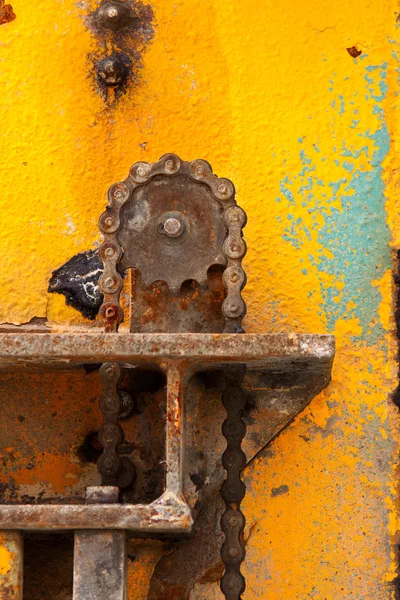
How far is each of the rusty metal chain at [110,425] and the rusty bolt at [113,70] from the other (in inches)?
26.8

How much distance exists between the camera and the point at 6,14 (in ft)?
8.15

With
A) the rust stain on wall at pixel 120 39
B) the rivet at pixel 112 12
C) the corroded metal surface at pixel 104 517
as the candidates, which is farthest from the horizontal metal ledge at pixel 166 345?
the rivet at pixel 112 12

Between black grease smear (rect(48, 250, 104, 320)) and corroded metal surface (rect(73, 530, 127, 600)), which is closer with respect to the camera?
corroded metal surface (rect(73, 530, 127, 600))

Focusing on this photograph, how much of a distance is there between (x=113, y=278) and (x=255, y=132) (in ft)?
1.74

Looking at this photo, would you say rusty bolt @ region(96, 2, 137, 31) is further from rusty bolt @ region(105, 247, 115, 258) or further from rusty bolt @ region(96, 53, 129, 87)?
rusty bolt @ region(105, 247, 115, 258)

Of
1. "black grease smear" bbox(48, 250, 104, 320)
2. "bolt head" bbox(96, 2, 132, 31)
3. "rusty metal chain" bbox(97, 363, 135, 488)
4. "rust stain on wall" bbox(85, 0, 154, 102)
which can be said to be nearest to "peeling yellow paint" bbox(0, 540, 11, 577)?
"rusty metal chain" bbox(97, 363, 135, 488)

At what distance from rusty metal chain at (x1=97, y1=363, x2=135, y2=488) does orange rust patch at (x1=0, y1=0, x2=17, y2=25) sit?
0.87 metres

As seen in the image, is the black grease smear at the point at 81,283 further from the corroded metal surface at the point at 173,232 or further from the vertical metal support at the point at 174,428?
the vertical metal support at the point at 174,428

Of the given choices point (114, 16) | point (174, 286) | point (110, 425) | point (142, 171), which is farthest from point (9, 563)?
point (114, 16)

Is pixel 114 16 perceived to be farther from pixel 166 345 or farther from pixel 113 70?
pixel 166 345

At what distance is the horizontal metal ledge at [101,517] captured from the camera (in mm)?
1923

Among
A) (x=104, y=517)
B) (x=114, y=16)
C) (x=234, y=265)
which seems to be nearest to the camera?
(x=104, y=517)

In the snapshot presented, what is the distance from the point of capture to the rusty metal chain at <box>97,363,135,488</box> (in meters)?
2.19

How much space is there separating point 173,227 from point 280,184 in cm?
35
